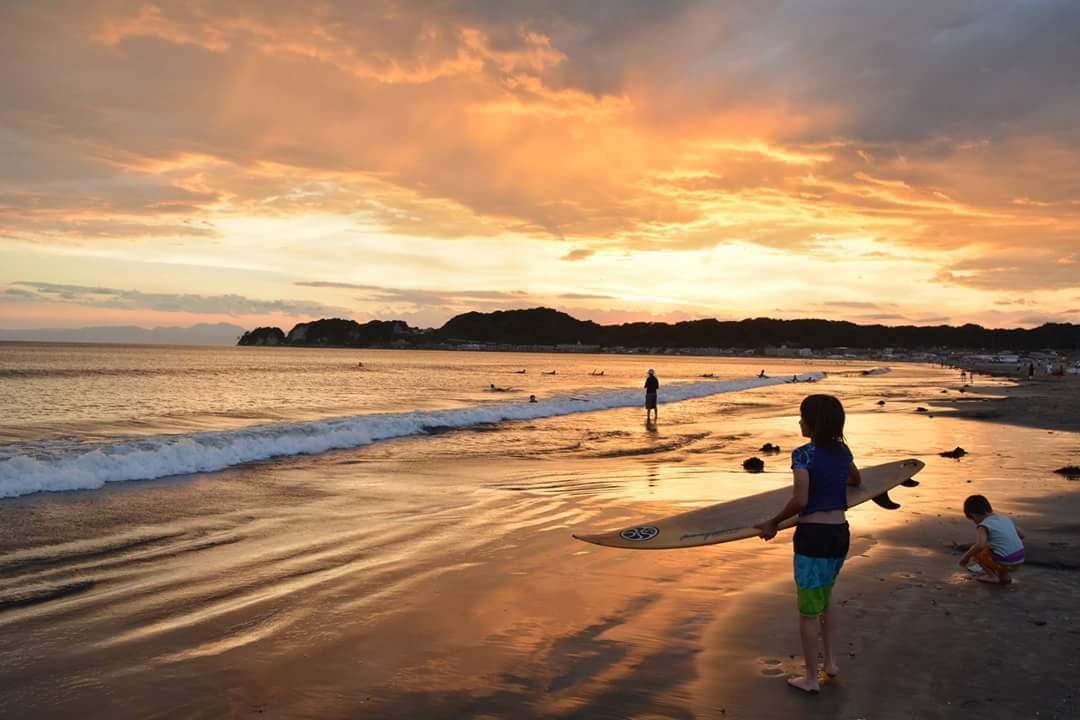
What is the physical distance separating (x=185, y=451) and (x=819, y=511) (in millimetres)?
14650

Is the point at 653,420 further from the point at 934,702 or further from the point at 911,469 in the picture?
the point at 934,702

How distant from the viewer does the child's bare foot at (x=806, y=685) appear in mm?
4633

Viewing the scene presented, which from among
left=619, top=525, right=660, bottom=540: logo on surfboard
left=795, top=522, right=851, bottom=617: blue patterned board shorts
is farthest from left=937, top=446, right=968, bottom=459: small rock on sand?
left=795, top=522, right=851, bottom=617: blue patterned board shorts

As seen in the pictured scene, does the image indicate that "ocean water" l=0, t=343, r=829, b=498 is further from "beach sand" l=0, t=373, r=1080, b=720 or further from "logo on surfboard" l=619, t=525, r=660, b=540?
"logo on surfboard" l=619, t=525, r=660, b=540

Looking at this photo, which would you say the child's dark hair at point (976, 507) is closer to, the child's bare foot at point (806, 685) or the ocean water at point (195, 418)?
the child's bare foot at point (806, 685)

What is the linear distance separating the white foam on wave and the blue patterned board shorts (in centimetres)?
1303

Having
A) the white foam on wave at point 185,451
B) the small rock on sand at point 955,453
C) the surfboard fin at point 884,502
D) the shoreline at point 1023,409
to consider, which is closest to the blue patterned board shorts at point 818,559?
the surfboard fin at point 884,502

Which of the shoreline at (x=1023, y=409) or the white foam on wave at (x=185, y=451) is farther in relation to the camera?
the shoreline at (x=1023, y=409)

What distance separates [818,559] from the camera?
486cm

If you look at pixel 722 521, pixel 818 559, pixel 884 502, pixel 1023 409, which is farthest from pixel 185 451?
pixel 1023 409

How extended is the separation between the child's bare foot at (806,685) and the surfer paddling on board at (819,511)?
0.03 meters

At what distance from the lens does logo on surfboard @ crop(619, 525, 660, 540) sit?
724 cm

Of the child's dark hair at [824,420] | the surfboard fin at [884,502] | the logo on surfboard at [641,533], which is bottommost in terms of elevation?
the logo on surfboard at [641,533]

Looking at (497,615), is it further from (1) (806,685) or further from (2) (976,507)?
(2) (976,507)
